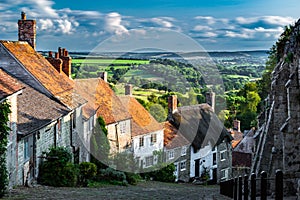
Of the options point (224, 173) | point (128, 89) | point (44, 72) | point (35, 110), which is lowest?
point (224, 173)

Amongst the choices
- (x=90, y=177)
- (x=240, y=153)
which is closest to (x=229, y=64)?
(x=240, y=153)

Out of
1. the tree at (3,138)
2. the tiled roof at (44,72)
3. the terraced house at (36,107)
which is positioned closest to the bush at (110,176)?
the terraced house at (36,107)

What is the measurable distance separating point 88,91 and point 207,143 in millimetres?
13721

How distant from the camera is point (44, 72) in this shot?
2725 centimetres

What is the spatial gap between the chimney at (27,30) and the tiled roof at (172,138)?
16798 millimetres

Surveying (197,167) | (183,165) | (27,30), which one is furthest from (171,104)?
(27,30)

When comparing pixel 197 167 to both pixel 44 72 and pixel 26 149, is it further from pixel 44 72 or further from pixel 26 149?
pixel 26 149

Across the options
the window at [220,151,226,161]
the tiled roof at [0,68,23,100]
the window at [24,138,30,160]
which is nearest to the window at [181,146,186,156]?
the window at [220,151,226,161]

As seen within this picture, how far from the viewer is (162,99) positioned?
165 feet

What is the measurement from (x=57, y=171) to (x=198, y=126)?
25579 millimetres

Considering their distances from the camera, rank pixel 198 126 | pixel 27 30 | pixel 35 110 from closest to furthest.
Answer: pixel 35 110, pixel 27 30, pixel 198 126

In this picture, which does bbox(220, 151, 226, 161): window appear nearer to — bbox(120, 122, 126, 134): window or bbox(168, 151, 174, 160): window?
bbox(168, 151, 174, 160): window

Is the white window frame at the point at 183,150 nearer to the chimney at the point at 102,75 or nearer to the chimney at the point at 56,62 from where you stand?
the chimney at the point at 102,75

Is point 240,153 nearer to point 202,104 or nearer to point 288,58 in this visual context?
point 202,104
